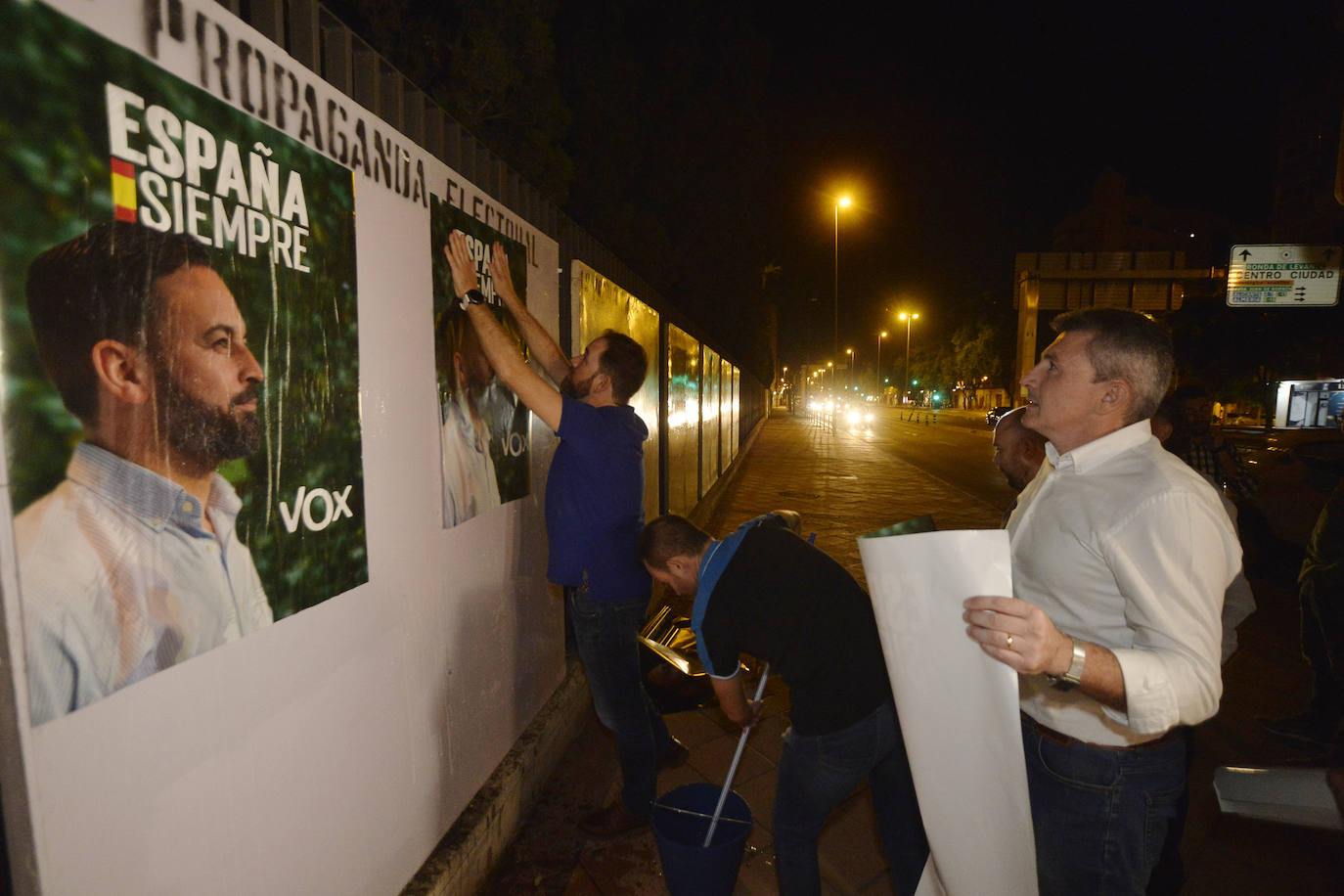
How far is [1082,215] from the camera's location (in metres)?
55.8

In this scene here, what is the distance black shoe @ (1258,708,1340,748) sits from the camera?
3799mm

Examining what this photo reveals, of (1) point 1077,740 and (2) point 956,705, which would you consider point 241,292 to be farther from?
(1) point 1077,740

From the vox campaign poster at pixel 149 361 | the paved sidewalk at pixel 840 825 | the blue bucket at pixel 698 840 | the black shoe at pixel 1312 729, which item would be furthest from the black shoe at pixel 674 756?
the black shoe at pixel 1312 729

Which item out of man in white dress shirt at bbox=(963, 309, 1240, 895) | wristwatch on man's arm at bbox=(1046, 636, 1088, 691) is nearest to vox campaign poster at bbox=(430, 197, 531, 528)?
man in white dress shirt at bbox=(963, 309, 1240, 895)

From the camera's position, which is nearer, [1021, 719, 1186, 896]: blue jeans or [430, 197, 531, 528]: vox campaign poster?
[1021, 719, 1186, 896]: blue jeans

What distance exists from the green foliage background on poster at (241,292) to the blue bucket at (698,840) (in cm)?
145

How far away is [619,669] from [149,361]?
2073 mm

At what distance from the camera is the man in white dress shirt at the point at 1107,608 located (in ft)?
Result: 4.22

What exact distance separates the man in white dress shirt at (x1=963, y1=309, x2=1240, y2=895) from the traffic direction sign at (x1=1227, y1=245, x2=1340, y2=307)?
947 centimetres

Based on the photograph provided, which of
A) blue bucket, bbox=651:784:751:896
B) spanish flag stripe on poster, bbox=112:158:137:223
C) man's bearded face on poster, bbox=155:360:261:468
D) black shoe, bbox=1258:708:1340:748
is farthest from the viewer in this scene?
black shoe, bbox=1258:708:1340:748

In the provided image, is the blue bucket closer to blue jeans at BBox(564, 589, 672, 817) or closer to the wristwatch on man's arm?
blue jeans at BBox(564, 589, 672, 817)

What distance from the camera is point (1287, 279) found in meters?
8.62

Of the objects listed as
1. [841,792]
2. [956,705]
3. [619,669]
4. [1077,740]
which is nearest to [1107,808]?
[1077,740]

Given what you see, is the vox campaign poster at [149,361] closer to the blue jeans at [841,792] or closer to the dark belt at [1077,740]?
the blue jeans at [841,792]
